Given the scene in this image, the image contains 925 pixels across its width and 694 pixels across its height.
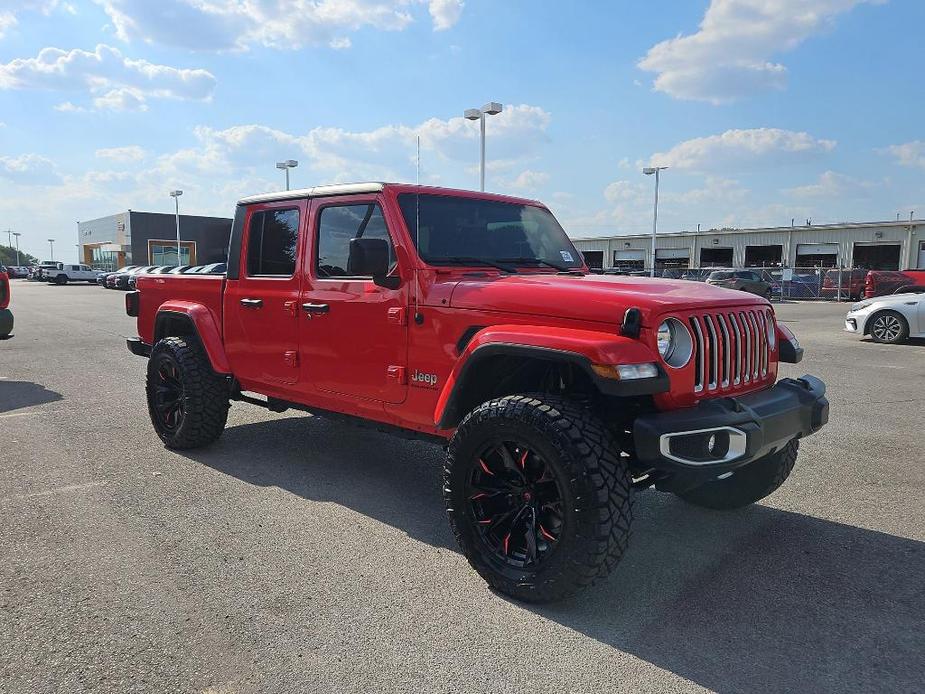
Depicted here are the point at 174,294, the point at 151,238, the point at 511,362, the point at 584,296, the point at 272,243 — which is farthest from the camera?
the point at 151,238

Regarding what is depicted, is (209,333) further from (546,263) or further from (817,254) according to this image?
(817,254)

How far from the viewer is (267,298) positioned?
479 centimetres

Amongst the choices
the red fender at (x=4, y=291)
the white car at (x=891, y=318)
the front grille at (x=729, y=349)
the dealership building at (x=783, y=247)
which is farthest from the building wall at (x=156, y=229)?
the front grille at (x=729, y=349)

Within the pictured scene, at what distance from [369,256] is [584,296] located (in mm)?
1158

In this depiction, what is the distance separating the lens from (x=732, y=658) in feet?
9.01

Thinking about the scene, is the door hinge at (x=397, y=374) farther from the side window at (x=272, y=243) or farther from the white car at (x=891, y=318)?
the white car at (x=891, y=318)

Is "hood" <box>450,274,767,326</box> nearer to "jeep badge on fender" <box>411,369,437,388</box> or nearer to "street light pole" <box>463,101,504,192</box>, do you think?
"jeep badge on fender" <box>411,369,437,388</box>

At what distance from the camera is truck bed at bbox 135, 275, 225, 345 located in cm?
531

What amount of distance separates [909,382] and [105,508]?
918cm

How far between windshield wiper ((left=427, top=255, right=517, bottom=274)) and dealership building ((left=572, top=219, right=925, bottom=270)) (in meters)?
42.1

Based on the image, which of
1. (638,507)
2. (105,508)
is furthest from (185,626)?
(638,507)

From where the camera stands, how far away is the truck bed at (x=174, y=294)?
5.31 m

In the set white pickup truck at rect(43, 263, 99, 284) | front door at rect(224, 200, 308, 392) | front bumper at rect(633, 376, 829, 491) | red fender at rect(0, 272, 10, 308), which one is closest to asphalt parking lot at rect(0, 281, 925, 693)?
front bumper at rect(633, 376, 829, 491)

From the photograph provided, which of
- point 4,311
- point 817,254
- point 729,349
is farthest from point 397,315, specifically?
point 817,254
